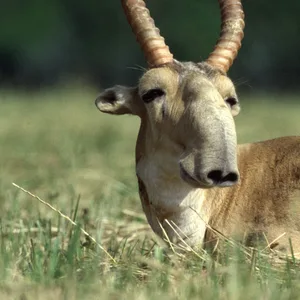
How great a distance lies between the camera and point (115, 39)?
41688 mm

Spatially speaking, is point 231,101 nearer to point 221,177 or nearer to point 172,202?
point 172,202

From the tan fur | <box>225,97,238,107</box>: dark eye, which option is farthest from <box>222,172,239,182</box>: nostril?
<box>225,97,238,107</box>: dark eye

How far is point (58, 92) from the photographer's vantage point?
26.3m

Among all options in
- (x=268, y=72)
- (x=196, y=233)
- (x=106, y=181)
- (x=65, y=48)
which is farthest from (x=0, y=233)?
(x=65, y=48)

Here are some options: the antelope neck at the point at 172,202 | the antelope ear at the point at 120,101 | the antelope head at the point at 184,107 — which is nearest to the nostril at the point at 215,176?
the antelope head at the point at 184,107

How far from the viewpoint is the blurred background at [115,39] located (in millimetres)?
37531

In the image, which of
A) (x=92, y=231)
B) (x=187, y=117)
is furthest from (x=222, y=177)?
(x=92, y=231)

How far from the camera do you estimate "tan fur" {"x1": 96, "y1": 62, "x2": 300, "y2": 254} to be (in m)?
7.41

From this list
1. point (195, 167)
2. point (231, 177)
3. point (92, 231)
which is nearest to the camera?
point (231, 177)

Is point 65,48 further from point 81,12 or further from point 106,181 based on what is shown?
point 106,181

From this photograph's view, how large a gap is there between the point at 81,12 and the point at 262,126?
24853mm

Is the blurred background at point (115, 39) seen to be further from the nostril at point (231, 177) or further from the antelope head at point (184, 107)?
the nostril at point (231, 177)

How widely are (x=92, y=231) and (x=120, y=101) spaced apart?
126 centimetres

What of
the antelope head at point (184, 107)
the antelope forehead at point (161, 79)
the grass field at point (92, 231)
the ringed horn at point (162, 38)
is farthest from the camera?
the ringed horn at point (162, 38)
